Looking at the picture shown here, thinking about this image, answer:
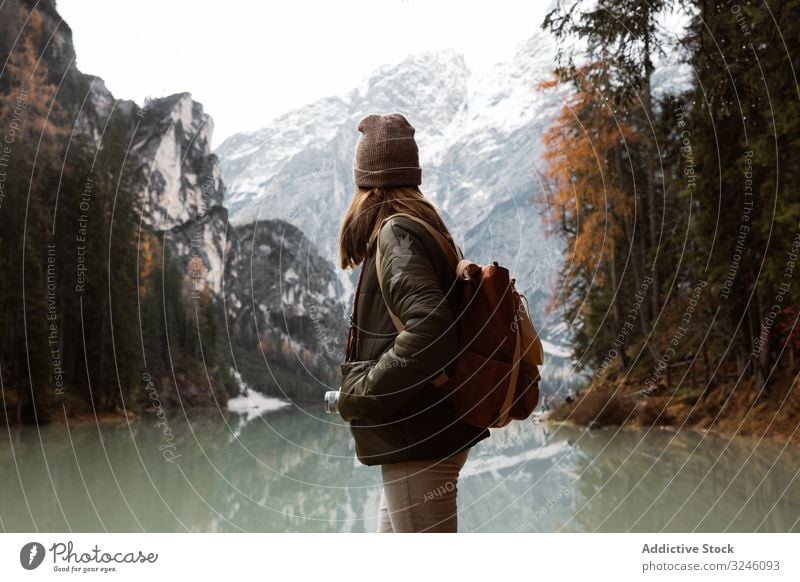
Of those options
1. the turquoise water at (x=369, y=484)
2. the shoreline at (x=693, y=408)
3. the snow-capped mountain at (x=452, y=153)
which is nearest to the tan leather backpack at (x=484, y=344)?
the turquoise water at (x=369, y=484)

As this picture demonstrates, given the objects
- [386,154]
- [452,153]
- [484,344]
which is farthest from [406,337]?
[452,153]

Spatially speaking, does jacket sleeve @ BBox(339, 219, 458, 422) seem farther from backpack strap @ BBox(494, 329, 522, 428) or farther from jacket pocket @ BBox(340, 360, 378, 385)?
backpack strap @ BBox(494, 329, 522, 428)

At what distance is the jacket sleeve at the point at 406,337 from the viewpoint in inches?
55.4

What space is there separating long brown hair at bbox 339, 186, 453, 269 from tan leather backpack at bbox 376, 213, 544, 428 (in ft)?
0.17

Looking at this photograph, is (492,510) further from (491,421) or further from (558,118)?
(558,118)

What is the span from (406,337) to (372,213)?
31 cm

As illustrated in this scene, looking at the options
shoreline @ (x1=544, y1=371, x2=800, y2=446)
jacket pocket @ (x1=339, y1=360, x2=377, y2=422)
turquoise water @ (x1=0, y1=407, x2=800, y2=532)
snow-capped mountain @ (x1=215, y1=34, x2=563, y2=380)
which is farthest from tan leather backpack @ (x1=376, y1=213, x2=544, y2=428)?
shoreline @ (x1=544, y1=371, x2=800, y2=446)

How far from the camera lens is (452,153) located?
6.43 m

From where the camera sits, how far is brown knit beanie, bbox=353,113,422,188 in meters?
1.64

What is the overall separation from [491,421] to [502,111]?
22.7 ft

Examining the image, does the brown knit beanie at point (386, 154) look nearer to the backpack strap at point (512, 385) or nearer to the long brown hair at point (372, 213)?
the long brown hair at point (372, 213)

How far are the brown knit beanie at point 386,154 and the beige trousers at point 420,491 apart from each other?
0.54 metres

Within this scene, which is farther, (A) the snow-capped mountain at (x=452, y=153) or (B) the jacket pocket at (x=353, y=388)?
(A) the snow-capped mountain at (x=452, y=153)
